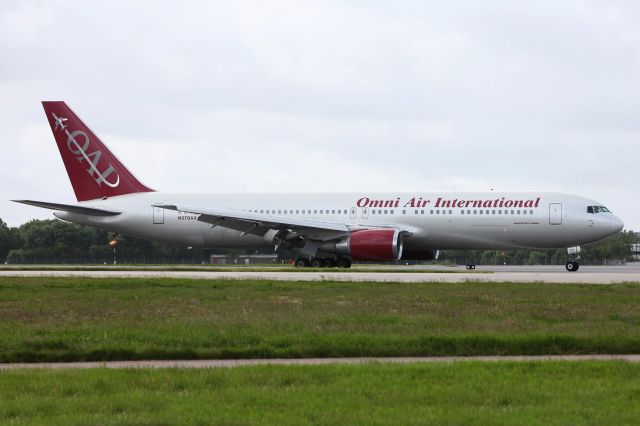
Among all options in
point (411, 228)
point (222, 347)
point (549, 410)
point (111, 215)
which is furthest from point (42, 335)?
point (111, 215)

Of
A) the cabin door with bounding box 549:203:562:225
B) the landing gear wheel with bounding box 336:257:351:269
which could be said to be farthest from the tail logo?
the cabin door with bounding box 549:203:562:225

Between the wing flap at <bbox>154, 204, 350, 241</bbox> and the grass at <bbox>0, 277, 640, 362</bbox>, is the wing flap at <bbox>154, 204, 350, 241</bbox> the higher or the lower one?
the higher one

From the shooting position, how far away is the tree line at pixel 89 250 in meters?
86.9

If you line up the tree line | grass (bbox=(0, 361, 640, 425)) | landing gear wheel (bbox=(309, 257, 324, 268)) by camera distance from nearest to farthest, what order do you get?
grass (bbox=(0, 361, 640, 425))
landing gear wheel (bbox=(309, 257, 324, 268))
the tree line

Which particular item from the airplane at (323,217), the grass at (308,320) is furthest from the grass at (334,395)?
the airplane at (323,217)

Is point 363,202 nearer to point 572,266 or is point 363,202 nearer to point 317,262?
point 317,262

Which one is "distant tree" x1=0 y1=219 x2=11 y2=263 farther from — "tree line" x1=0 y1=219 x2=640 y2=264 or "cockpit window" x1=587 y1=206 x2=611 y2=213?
"cockpit window" x1=587 y1=206 x2=611 y2=213

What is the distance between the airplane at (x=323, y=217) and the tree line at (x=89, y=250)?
99.2ft

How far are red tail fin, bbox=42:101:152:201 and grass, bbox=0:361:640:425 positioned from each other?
38116mm

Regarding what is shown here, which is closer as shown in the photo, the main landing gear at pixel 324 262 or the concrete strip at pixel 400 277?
the concrete strip at pixel 400 277

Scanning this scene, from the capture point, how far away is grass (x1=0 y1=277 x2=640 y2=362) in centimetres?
1370

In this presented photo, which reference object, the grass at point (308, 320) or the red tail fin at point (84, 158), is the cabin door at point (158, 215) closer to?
the red tail fin at point (84, 158)

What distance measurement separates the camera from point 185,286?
84.7ft

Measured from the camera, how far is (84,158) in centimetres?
4819
